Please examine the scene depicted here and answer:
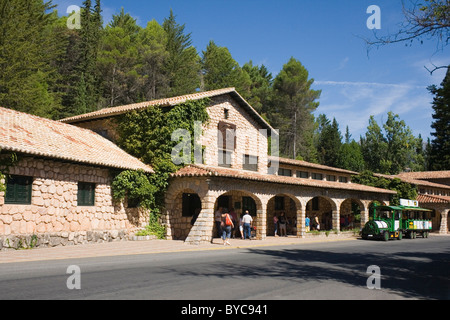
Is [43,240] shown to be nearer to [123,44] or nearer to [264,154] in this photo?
[264,154]

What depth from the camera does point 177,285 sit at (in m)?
7.73

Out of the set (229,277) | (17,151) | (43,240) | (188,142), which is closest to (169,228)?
(188,142)

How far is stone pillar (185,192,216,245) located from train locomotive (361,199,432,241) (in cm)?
1233

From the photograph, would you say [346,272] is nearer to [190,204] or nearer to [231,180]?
[231,180]

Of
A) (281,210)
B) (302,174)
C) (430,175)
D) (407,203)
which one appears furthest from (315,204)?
(430,175)

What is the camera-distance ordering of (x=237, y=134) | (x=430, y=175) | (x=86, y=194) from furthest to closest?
(x=430, y=175) → (x=237, y=134) → (x=86, y=194)

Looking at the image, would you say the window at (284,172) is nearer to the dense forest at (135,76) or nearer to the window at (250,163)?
the window at (250,163)

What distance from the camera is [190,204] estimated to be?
22094 millimetres

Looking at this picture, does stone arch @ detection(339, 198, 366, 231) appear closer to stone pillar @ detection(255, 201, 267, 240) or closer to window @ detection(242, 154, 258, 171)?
window @ detection(242, 154, 258, 171)

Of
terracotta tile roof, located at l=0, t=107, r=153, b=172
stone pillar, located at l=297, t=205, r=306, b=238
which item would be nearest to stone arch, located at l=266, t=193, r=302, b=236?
stone pillar, located at l=297, t=205, r=306, b=238

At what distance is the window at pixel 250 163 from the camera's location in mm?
26078

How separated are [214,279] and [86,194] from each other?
10.5 m

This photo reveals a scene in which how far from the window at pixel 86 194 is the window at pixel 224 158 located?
8513 mm

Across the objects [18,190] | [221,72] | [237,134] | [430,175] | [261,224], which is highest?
[221,72]
